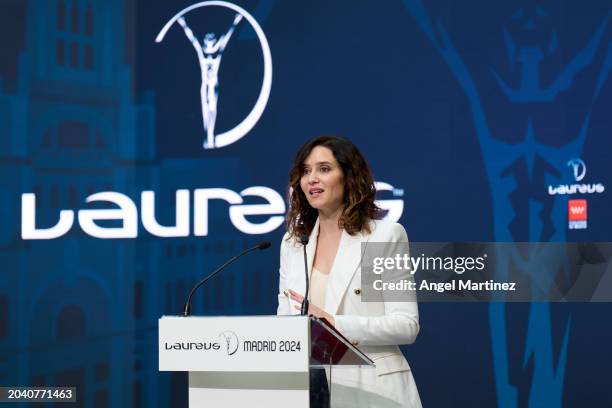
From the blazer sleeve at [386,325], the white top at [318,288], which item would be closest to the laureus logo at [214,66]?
the white top at [318,288]

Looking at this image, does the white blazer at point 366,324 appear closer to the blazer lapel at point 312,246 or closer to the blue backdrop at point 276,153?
the blazer lapel at point 312,246

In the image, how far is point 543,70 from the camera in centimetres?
453

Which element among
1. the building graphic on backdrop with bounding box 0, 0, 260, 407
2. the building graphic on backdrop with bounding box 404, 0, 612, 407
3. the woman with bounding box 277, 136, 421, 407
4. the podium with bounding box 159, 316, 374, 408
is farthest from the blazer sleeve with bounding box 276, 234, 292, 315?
the building graphic on backdrop with bounding box 0, 0, 260, 407

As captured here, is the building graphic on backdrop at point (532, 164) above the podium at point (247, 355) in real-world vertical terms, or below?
above

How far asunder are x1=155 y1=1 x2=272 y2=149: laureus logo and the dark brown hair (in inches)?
64.8

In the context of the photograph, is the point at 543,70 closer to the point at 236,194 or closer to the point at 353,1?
the point at 353,1

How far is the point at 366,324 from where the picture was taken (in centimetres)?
290

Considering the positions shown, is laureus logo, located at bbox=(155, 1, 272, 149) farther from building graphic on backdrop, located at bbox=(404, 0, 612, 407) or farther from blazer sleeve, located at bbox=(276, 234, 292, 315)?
blazer sleeve, located at bbox=(276, 234, 292, 315)

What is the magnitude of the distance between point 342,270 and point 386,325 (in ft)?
0.89

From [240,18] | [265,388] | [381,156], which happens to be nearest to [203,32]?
[240,18]

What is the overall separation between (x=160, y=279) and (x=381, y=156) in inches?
59.9

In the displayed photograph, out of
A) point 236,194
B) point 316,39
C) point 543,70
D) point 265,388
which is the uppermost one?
point 316,39

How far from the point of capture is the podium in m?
2.37

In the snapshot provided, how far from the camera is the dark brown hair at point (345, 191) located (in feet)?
10.6
